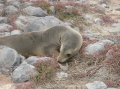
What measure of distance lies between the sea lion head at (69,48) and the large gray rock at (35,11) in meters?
4.23

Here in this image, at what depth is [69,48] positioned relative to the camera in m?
9.71

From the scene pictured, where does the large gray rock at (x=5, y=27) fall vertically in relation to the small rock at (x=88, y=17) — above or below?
above

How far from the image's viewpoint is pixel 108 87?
7879mm

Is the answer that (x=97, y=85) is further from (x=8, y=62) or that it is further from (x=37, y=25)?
(x=37, y=25)

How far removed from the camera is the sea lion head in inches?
376

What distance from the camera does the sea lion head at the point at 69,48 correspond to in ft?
31.3

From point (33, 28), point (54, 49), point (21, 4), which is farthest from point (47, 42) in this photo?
point (21, 4)

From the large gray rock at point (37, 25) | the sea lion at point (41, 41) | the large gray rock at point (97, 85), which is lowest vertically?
the large gray rock at point (37, 25)

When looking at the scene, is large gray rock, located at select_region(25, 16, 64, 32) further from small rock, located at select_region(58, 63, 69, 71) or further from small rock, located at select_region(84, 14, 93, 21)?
small rock, located at select_region(58, 63, 69, 71)

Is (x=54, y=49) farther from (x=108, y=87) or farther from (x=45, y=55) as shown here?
(x=108, y=87)

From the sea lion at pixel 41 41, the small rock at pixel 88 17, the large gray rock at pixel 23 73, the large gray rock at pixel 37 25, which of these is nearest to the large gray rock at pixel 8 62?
the large gray rock at pixel 23 73

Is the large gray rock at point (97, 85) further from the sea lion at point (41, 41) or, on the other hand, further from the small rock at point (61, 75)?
the sea lion at point (41, 41)

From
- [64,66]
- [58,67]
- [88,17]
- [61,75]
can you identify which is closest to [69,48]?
[64,66]

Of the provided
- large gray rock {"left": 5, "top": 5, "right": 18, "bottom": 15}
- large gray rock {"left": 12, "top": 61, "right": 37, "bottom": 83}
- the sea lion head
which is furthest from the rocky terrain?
large gray rock {"left": 5, "top": 5, "right": 18, "bottom": 15}
